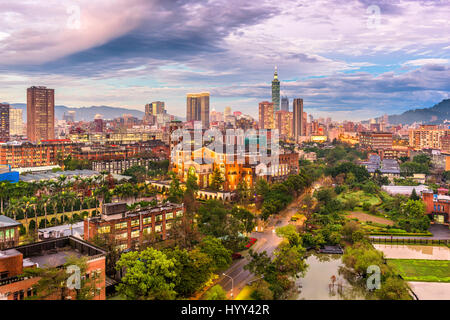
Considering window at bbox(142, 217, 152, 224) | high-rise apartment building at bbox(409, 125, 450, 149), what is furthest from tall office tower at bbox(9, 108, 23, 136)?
high-rise apartment building at bbox(409, 125, 450, 149)

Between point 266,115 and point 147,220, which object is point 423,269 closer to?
point 147,220

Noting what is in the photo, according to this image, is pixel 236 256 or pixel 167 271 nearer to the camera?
pixel 167 271

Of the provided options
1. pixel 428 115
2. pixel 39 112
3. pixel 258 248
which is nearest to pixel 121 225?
pixel 258 248

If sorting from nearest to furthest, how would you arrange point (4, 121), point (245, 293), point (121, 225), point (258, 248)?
1. point (245, 293)
2. point (121, 225)
3. point (258, 248)
4. point (4, 121)
